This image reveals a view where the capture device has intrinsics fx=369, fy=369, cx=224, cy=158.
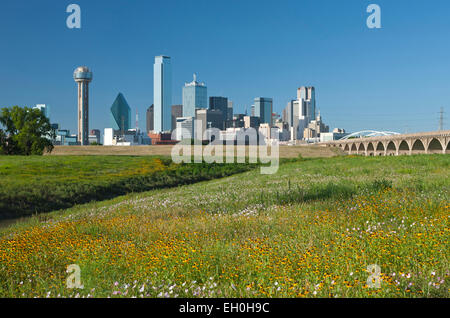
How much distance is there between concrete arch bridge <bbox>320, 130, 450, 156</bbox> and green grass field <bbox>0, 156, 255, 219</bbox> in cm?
7281

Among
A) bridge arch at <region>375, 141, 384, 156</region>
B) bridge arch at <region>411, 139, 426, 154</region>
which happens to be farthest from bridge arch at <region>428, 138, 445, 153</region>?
bridge arch at <region>375, 141, 384, 156</region>

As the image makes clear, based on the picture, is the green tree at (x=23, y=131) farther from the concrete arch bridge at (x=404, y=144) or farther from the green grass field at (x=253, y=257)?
the concrete arch bridge at (x=404, y=144)

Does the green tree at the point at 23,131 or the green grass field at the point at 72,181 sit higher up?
the green tree at the point at 23,131

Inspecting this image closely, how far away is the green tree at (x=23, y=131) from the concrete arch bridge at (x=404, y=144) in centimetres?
9465

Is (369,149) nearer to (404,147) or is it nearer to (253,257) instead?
(404,147)

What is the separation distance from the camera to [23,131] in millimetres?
64000

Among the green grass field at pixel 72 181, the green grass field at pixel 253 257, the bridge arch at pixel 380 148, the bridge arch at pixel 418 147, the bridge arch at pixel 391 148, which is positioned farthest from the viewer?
the bridge arch at pixel 380 148

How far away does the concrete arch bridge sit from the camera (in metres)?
101

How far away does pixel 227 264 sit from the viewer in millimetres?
6535

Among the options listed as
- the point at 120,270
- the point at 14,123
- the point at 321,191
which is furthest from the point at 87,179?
the point at 14,123

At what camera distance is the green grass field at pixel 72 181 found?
25.1m

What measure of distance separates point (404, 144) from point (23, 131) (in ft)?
359

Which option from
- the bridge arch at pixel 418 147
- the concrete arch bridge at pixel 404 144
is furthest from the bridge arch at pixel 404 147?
the bridge arch at pixel 418 147

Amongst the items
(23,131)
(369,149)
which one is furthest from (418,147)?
(23,131)
